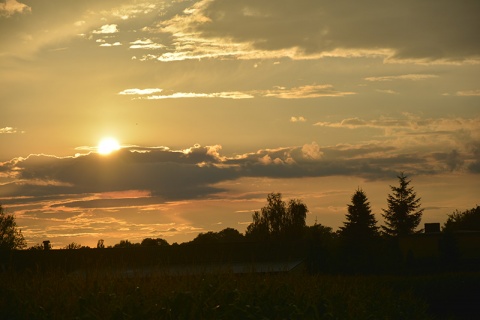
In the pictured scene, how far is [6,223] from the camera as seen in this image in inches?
4018

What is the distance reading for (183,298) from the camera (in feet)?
63.4

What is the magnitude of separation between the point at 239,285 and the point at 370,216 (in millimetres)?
56315

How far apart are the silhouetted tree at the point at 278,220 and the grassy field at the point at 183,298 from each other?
232ft

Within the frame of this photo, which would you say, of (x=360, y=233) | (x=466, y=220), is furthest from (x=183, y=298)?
(x=466, y=220)

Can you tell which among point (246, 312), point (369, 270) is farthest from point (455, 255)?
point (246, 312)

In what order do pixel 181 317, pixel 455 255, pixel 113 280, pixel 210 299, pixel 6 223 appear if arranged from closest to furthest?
pixel 181 317, pixel 210 299, pixel 113 280, pixel 455 255, pixel 6 223

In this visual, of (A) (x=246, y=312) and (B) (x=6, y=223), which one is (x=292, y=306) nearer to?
(A) (x=246, y=312)

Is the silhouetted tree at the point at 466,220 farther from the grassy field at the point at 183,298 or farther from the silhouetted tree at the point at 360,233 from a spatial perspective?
the grassy field at the point at 183,298

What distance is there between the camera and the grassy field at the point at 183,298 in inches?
746

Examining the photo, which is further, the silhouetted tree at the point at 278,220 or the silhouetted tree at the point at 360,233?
the silhouetted tree at the point at 278,220

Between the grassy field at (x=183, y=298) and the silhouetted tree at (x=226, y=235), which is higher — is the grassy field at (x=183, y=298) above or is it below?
below

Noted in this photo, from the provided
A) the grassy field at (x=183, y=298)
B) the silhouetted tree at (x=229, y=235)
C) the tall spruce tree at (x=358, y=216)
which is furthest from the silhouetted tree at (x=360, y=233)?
the silhouetted tree at (x=229, y=235)

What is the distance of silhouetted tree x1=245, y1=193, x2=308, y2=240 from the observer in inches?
3861

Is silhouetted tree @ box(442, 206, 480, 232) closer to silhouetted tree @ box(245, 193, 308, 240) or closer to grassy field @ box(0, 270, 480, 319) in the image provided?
silhouetted tree @ box(245, 193, 308, 240)
